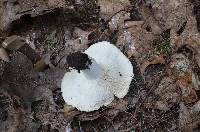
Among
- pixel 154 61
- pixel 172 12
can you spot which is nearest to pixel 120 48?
pixel 154 61

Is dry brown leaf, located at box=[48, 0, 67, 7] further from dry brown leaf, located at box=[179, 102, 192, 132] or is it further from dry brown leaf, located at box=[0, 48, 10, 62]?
dry brown leaf, located at box=[179, 102, 192, 132]

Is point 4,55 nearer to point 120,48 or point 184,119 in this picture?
point 120,48

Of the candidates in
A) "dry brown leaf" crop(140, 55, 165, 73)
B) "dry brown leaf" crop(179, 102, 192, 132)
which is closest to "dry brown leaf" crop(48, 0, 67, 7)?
"dry brown leaf" crop(140, 55, 165, 73)

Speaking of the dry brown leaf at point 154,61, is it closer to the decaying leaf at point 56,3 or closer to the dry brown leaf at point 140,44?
the dry brown leaf at point 140,44

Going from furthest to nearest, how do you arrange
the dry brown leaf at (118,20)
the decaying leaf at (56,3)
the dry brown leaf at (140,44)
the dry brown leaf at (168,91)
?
the decaying leaf at (56,3), the dry brown leaf at (118,20), the dry brown leaf at (140,44), the dry brown leaf at (168,91)

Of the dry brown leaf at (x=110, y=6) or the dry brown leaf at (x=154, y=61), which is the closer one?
the dry brown leaf at (x=154, y=61)

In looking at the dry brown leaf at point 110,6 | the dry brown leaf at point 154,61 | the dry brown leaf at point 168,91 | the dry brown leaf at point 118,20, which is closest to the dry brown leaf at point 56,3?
the dry brown leaf at point 110,6

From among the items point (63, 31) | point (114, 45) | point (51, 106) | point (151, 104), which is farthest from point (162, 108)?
point (63, 31)
